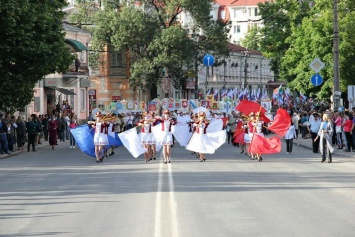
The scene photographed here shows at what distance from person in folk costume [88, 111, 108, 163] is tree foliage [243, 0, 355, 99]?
110ft

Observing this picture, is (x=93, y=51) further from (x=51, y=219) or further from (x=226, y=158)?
(x=51, y=219)

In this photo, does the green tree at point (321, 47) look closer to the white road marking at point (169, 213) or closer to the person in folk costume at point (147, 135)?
the person in folk costume at point (147, 135)

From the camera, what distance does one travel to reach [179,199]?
1752 centimetres

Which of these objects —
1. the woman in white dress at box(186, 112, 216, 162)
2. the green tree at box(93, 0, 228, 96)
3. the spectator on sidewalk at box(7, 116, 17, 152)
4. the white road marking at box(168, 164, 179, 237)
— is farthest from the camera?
the green tree at box(93, 0, 228, 96)

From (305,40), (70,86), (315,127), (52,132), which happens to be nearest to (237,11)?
(305,40)

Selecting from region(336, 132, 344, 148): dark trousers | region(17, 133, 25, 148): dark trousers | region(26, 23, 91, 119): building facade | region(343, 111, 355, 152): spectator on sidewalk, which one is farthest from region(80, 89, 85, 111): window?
region(343, 111, 355, 152): spectator on sidewalk

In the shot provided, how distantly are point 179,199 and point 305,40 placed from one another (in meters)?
52.0

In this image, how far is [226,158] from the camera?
33656 millimetres

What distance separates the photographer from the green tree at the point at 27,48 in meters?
37.1

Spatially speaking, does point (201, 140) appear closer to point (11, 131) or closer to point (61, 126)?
point (11, 131)

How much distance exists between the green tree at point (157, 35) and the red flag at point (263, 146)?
38759 millimetres

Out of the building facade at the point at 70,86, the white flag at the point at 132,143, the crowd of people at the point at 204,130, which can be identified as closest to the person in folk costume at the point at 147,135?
the crowd of people at the point at 204,130

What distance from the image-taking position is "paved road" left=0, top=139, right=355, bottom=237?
13375 millimetres

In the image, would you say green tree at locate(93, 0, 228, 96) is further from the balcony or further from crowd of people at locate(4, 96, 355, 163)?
crowd of people at locate(4, 96, 355, 163)
